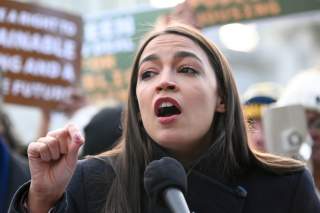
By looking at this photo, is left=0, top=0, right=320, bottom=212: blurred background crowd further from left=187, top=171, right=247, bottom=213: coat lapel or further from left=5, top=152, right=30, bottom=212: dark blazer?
left=187, top=171, right=247, bottom=213: coat lapel

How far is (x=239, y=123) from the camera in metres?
2.48

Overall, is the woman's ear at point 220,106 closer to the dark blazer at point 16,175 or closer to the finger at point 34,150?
the finger at point 34,150

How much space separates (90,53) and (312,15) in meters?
2.23

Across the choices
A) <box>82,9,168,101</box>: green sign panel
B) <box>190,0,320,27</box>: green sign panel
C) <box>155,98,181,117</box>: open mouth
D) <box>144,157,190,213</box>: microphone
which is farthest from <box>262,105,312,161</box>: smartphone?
<box>82,9,168,101</box>: green sign panel

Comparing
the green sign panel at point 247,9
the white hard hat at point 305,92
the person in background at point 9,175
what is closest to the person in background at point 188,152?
the person in background at point 9,175

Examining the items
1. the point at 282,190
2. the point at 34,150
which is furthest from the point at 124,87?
the point at 34,150

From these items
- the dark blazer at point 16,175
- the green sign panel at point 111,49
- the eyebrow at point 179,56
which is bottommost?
the dark blazer at point 16,175

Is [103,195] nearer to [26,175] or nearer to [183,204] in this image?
[183,204]

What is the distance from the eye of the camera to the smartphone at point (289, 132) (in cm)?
302

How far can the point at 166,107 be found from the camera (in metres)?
2.21

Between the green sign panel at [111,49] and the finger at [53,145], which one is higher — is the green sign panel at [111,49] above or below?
above


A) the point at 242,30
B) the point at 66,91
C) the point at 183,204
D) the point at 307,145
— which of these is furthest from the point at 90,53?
the point at 242,30

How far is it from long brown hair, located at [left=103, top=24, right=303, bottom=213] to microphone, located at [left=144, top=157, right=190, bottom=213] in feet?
1.26

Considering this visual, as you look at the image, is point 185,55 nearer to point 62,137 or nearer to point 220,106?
point 220,106
